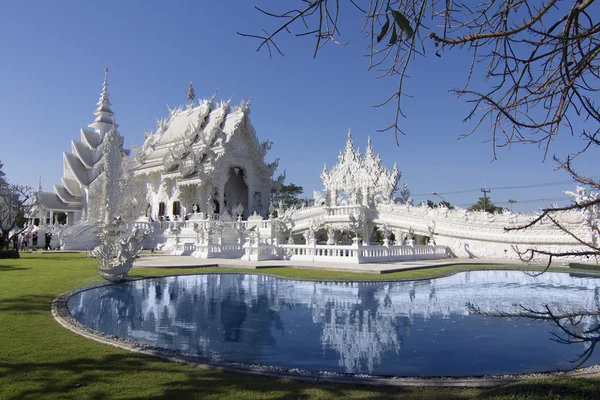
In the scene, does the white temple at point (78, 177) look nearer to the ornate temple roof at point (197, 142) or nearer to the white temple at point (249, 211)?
the white temple at point (249, 211)

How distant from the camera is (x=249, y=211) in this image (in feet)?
95.5

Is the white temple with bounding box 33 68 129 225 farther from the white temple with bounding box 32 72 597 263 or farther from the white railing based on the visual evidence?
the white railing

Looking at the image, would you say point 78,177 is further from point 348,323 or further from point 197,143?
point 348,323

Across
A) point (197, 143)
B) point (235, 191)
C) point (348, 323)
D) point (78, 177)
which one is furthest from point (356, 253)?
point (78, 177)

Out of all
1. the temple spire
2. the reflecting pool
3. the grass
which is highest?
the temple spire

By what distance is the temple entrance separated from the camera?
30833mm

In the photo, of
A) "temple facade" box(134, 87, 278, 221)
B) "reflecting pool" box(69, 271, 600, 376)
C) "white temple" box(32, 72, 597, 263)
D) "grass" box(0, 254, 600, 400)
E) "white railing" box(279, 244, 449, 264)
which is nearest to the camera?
"grass" box(0, 254, 600, 400)

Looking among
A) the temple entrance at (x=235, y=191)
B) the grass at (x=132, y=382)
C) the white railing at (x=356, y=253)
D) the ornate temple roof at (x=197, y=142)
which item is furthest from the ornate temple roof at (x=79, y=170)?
the grass at (x=132, y=382)

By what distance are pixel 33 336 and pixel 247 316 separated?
3227mm

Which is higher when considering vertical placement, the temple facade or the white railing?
the temple facade

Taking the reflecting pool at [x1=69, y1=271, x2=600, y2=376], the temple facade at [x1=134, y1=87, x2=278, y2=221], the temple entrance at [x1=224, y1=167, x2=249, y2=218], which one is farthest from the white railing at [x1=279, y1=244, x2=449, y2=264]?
the temple entrance at [x1=224, y1=167, x2=249, y2=218]

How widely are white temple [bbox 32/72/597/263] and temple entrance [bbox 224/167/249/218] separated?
8 centimetres

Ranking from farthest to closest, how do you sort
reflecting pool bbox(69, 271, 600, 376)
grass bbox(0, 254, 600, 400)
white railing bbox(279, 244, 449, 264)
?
white railing bbox(279, 244, 449, 264) < reflecting pool bbox(69, 271, 600, 376) < grass bbox(0, 254, 600, 400)

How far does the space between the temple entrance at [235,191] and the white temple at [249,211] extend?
8 cm
